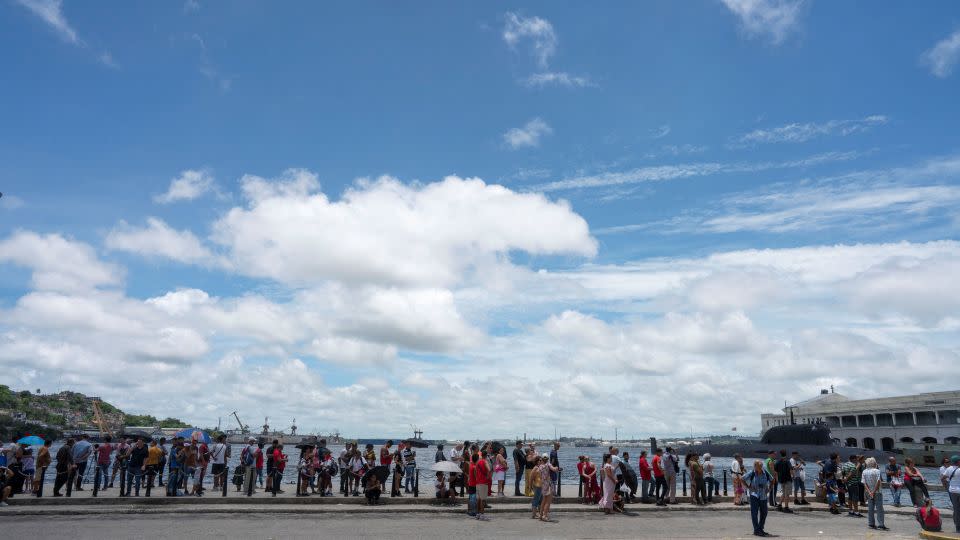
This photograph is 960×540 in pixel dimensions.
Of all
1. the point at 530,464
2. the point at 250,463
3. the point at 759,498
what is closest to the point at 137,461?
the point at 250,463

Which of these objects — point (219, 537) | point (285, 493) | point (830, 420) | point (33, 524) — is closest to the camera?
point (219, 537)

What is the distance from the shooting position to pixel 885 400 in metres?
108

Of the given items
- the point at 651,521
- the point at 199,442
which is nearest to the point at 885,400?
the point at 651,521

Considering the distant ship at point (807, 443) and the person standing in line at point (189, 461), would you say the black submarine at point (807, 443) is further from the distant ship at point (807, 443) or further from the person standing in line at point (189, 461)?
the person standing in line at point (189, 461)

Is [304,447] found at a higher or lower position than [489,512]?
higher

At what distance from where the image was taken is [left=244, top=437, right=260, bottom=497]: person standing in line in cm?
2007

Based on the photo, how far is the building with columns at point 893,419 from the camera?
9544 centimetres

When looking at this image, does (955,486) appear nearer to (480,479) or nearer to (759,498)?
(759,498)

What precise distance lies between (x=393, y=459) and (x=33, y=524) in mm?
9896

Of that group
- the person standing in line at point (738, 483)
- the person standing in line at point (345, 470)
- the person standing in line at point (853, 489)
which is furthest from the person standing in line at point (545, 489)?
the person standing in line at point (853, 489)

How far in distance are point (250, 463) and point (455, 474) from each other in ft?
22.7

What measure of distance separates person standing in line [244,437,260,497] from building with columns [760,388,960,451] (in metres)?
91.5

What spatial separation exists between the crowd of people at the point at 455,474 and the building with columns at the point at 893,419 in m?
81.4

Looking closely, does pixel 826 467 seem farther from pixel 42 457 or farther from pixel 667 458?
pixel 42 457
